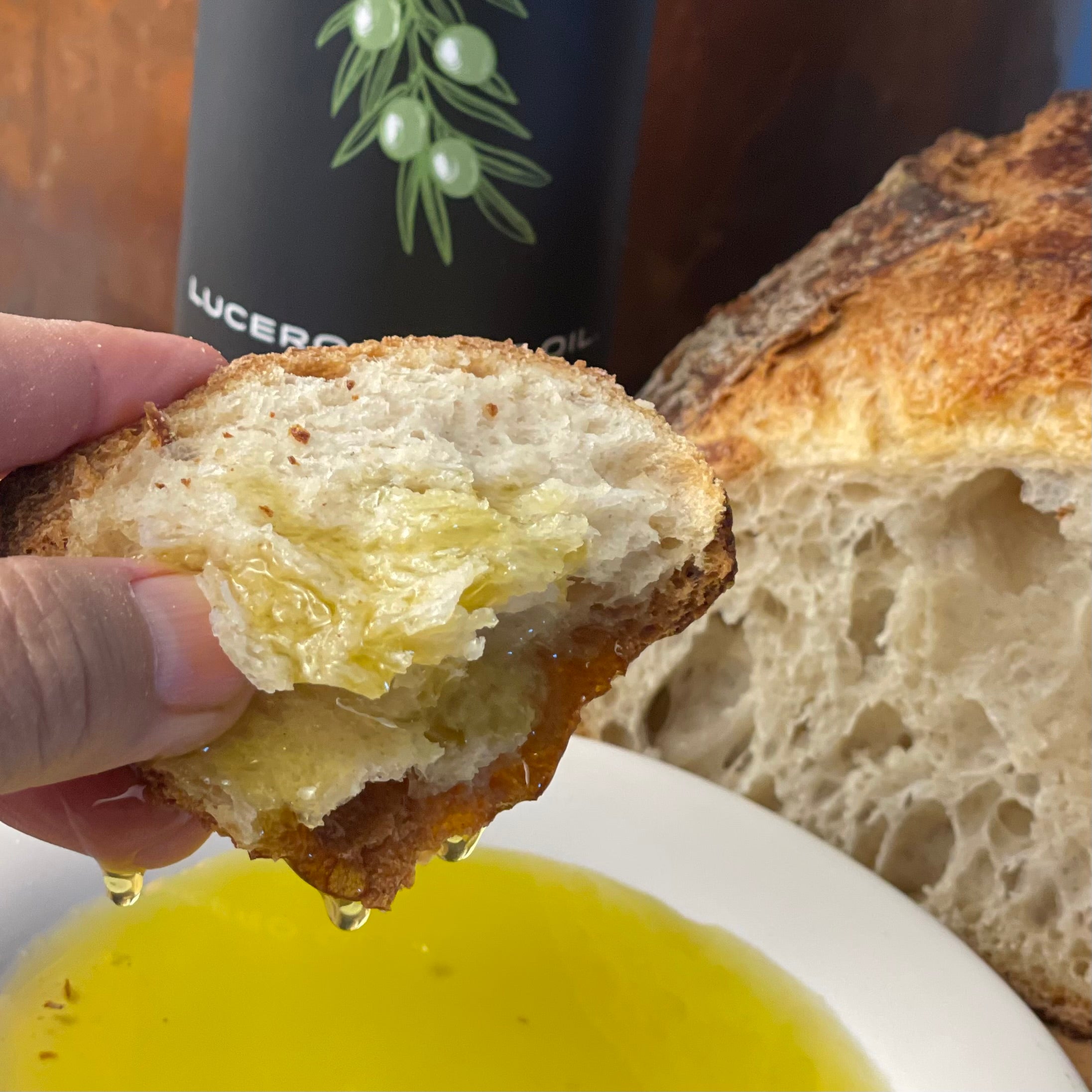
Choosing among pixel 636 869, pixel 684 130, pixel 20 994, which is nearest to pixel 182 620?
pixel 20 994

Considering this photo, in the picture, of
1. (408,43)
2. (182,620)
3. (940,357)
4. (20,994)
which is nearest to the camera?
(182,620)

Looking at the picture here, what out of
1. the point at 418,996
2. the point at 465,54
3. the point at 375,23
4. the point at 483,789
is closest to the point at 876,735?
the point at 418,996

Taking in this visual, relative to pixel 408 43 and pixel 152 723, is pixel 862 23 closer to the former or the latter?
pixel 408 43

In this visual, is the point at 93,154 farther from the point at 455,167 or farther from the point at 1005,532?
the point at 1005,532

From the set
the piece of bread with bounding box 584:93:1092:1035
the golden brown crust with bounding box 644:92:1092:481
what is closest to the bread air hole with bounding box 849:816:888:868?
the piece of bread with bounding box 584:93:1092:1035

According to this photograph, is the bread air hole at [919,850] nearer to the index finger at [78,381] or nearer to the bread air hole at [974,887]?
the bread air hole at [974,887]

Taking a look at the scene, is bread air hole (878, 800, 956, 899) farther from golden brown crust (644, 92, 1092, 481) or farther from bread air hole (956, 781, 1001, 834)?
golden brown crust (644, 92, 1092, 481)

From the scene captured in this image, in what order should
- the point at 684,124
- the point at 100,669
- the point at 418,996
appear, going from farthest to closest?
the point at 684,124, the point at 418,996, the point at 100,669
